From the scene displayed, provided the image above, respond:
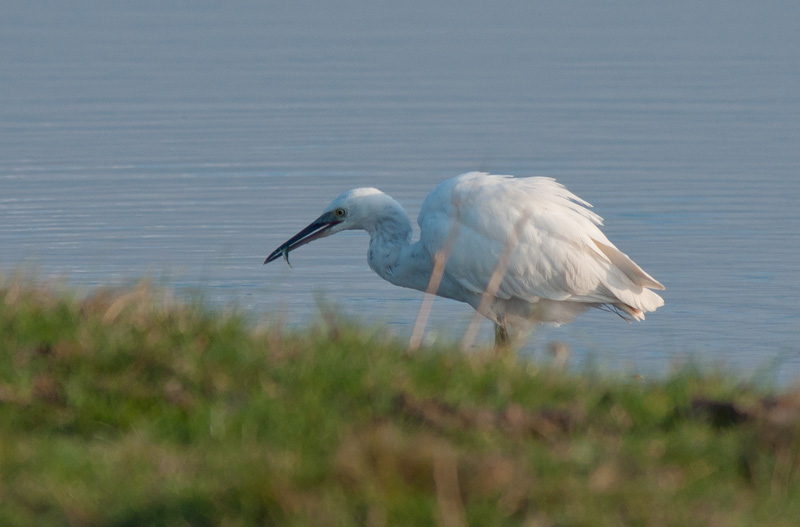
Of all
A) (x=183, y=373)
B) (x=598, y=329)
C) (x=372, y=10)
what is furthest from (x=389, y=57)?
(x=183, y=373)

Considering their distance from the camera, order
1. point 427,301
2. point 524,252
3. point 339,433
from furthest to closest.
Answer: point 524,252, point 427,301, point 339,433

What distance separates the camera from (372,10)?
30594mm

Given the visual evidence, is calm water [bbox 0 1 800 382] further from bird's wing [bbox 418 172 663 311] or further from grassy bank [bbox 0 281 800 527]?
grassy bank [bbox 0 281 800 527]

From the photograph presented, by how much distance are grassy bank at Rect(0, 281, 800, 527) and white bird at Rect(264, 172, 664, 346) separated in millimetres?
3194

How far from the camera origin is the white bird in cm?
841

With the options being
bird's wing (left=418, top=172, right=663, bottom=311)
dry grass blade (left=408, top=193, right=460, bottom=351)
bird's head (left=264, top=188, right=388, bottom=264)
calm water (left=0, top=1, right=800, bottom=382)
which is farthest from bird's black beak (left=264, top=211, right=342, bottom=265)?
dry grass blade (left=408, top=193, right=460, bottom=351)

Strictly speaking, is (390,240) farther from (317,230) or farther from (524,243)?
(524,243)

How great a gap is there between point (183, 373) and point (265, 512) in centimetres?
115

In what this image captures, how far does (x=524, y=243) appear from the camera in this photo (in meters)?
8.48

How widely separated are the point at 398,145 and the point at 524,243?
28.3 feet

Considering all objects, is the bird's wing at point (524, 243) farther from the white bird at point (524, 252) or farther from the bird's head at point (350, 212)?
the bird's head at point (350, 212)

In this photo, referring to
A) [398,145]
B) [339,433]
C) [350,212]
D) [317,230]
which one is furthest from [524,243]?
[398,145]

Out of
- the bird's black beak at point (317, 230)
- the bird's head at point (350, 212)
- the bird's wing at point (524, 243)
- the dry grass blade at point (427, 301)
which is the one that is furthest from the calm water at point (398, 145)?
the bird's head at point (350, 212)

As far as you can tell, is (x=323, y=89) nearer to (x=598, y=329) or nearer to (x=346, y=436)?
(x=598, y=329)
